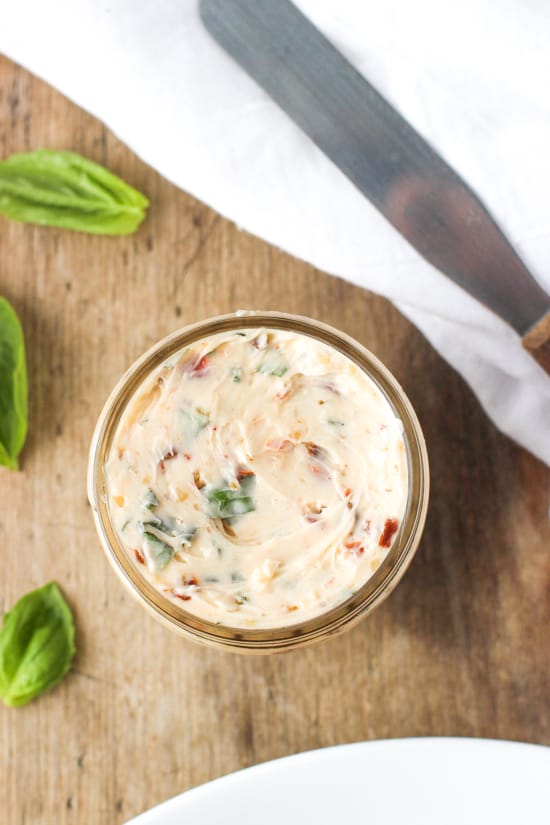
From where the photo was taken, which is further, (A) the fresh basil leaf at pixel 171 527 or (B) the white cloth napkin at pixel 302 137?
(B) the white cloth napkin at pixel 302 137

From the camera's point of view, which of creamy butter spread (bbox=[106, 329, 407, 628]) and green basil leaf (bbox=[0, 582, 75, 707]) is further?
green basil leaf (bbox=[0, 582, 75, 707])

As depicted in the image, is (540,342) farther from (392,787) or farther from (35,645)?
(35,645)

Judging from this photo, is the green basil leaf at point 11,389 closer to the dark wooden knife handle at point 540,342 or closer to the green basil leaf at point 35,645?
the green basil leaf at point 35,645

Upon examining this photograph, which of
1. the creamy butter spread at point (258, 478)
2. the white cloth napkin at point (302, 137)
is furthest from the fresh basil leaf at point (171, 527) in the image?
the white cloth napkin at point (302, 137)

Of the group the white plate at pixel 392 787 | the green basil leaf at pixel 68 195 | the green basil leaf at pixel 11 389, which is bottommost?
the white plate at pixel 392 787

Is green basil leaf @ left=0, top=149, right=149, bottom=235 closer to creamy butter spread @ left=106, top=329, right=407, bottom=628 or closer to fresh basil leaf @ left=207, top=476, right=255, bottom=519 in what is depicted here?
creamy butter spread @ left=106, top=329, right=407, bottom=628

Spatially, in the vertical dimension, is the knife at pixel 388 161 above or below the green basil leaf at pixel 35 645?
above

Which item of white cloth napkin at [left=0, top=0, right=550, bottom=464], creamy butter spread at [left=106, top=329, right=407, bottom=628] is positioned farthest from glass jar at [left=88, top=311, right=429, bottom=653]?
white cloth napkin at [left=0, top=0, right=550, bottom=464]

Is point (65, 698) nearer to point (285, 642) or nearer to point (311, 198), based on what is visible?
point (285, 642)
